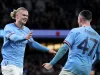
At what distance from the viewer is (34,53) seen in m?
19.3

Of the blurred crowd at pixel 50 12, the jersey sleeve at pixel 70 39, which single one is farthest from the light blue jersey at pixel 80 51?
the blurred crowd at pixel 50 12

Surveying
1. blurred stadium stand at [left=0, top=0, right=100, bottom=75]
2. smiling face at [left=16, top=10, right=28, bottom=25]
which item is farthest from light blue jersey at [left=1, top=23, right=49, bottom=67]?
blurred stadium stand at [left=0, top=0, right=100, bottom=75]

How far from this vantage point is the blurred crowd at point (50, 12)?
1780 centimetres

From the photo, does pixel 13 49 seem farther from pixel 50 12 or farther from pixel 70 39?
pixel 50 12

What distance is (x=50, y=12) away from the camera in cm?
1812

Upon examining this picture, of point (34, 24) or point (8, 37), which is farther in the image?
point (34, 24)

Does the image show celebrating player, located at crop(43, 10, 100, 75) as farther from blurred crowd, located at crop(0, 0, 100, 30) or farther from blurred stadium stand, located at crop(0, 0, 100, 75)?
blurred crowd, located at crop(0, 0, 100, 30)

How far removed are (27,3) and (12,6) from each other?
0.69 meters

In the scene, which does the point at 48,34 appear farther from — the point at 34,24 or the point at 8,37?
the point at 8,37

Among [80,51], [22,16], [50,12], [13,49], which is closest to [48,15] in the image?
[50,12]

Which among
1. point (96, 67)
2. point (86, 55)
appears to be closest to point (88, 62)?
point (86, 55)

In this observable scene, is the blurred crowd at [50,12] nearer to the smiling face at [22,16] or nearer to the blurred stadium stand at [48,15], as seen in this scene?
the blurred stadium stand at [48,15]

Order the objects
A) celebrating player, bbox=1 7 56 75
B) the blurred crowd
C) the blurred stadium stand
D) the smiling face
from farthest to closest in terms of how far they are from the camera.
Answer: the blurred crowd
the blurred stadium stand
the smiling face
celebrating player, bbox=1 7 56 75

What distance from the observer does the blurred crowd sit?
17797mm
